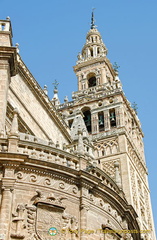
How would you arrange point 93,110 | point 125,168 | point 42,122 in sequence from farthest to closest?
1. point 93,110
2. point 125,168
3. point 42,122

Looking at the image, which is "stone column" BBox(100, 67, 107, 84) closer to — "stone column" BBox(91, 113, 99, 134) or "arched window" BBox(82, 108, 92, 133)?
"arched window" BBox(82, 108, 92, 133)

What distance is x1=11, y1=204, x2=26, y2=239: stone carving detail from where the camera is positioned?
14.6 metres

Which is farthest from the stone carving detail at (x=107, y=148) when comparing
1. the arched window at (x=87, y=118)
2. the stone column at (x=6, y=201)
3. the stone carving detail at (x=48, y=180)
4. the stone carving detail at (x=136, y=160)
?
the stone column at (x=6, y=201)

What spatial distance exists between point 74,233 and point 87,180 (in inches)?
84.9

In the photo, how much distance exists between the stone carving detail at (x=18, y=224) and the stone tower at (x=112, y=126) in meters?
23.3

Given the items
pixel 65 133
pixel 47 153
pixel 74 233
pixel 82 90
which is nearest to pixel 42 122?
pixel 65 133

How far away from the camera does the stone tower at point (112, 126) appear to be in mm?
A: 41094

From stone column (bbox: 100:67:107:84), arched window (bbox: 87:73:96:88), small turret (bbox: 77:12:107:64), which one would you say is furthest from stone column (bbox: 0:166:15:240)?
small turret (bbox: 77:12:107:64)

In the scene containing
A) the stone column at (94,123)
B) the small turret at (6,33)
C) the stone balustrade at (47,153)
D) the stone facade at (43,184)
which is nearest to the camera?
the stone facade at (43,184)

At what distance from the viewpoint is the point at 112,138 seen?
43562 millimetres

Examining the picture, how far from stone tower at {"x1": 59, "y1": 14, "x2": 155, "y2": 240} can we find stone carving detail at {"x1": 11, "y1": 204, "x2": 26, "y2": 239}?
2326 cm

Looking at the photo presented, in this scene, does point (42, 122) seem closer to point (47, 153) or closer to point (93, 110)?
point (47, 153)

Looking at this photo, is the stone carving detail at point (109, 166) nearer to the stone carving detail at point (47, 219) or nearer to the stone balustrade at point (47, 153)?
the stone balustrade at point (47, 153)

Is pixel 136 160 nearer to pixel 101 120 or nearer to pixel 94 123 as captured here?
pixel 101 120
